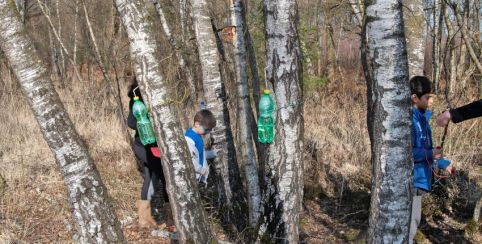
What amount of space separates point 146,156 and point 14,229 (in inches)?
64.0

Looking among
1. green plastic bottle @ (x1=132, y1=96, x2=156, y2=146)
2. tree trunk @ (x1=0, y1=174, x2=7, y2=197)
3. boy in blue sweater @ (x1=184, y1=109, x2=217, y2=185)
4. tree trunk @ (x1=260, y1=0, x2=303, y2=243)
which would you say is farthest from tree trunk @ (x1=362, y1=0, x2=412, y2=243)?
tree trunk @ (x1=0, y1=174, x2=7, y2=197)

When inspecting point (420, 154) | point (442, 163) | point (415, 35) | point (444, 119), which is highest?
point (415, 35)

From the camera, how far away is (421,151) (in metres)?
3.45

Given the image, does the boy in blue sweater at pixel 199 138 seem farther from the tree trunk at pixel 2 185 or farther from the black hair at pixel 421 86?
the tree trunk at pixel 2 185

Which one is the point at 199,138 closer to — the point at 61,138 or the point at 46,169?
the point at 61,138

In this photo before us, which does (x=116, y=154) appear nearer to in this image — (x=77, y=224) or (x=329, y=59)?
(x=77, y=224)

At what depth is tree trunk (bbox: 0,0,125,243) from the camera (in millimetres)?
2822

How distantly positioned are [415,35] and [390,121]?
2098 mm

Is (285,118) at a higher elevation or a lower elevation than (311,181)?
higher

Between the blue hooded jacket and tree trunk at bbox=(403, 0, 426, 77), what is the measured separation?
0.94 meters

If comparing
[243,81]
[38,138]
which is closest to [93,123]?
[38,138]

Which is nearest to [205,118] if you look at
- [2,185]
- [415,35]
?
[415,35]

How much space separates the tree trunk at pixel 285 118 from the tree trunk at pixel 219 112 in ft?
4.06

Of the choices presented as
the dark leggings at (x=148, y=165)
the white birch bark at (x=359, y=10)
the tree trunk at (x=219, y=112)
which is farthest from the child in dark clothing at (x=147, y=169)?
the white birch bark at (x=359, y=10)
